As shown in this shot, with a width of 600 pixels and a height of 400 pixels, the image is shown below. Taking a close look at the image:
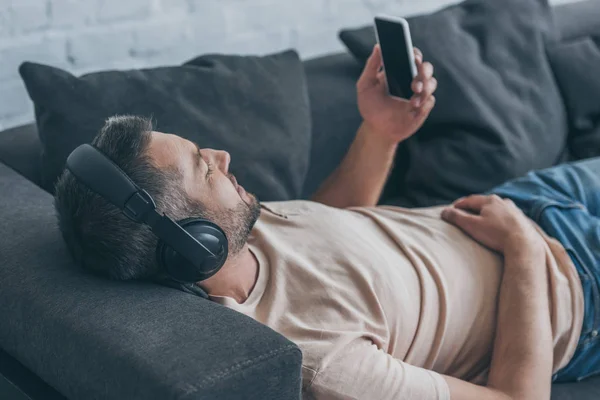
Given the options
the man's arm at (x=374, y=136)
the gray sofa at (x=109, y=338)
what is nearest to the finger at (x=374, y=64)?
the man's arm at (x=374, y=136)

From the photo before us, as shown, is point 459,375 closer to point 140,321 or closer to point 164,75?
point 140,321

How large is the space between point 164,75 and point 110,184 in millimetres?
574

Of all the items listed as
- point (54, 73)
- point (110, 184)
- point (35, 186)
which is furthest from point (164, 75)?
point (110, 184)

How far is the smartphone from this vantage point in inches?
58.8

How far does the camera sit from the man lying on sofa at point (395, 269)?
110 cm

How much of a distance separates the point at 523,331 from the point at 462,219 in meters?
0.30

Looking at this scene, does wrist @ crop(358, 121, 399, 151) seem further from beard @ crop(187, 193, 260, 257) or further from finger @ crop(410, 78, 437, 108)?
beard @ crop(187, 193, 260, 257)

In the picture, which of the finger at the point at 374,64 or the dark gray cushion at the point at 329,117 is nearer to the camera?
the finger at the point at 374,64

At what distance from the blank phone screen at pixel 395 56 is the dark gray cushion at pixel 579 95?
0.62 m

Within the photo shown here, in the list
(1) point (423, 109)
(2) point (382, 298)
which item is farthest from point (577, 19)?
(2) point (382, 298)

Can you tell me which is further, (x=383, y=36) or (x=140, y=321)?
(x=383, y=36)

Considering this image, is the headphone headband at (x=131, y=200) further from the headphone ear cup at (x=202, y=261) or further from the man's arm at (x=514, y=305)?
the man's arm at (x=514, y=305)

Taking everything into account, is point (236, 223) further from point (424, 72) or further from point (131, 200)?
point (424, 72)

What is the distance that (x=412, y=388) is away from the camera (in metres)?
1.07
